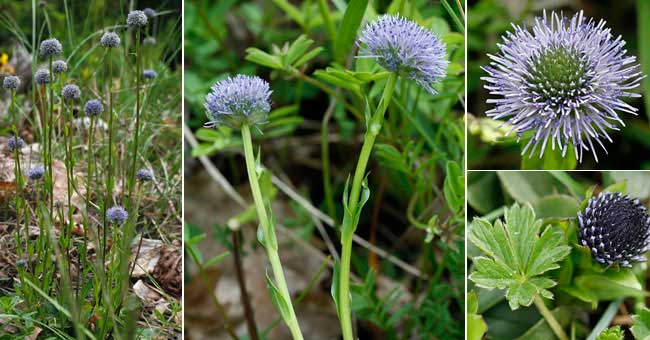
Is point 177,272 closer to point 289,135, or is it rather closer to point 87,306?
point 87,306

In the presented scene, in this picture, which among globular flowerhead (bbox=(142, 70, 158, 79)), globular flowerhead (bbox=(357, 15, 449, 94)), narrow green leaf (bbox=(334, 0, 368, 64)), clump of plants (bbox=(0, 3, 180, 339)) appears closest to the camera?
globular flowerhead (bbox=(357, 15, 449, 94))

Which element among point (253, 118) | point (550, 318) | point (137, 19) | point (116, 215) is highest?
point (137, 19)

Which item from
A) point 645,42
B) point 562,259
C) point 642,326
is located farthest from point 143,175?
point 645,42

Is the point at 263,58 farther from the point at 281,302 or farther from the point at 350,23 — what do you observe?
the point at 281,302

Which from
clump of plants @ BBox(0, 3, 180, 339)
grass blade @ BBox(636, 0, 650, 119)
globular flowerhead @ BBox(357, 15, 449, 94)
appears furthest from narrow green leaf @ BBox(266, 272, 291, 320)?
grass blade @ BBox(636, 0, 650, 119)

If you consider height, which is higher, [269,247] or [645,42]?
[645,42]

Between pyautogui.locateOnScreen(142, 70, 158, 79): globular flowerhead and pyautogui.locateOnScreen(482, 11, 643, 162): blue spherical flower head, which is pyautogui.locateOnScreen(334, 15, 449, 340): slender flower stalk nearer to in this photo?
A: pyautogui.locateOnScreen(482, 11, 643, 162): blue spherical flower head

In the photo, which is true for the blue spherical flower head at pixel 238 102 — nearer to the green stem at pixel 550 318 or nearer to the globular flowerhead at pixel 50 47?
the globular flowerhead at pixel 50 47

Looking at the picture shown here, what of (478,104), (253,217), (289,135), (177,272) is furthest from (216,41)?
(177,272)
